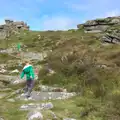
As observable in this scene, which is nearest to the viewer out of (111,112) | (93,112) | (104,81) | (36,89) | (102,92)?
(111,112)

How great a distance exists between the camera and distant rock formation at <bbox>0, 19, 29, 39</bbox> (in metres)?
117

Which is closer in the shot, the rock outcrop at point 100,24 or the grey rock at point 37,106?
the grey rock at point 37,106

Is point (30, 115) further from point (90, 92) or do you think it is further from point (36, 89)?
point (36, 89)

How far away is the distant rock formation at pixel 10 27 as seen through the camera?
117 metres

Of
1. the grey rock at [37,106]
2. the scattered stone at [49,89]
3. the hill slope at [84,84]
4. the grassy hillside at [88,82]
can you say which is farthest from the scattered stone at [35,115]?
the scattered stone at [49,89]

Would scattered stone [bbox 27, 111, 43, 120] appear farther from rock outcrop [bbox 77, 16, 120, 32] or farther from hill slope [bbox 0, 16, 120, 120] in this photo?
rock outcrop [bbox 77, 16, 120, 32]

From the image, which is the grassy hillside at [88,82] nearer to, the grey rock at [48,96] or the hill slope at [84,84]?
the hill slope at [84,84]

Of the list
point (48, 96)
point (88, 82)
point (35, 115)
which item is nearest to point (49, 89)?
point (48, 96)

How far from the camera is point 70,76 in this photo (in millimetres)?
24375

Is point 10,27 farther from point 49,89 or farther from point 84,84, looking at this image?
point 84,84

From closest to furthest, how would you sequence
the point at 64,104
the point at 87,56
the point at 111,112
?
the point at 111,112
the point at 64,104
the point at 87,56

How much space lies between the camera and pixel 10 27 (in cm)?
12875

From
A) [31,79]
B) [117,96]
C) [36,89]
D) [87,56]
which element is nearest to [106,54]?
[87,56]

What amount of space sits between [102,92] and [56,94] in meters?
2.83
